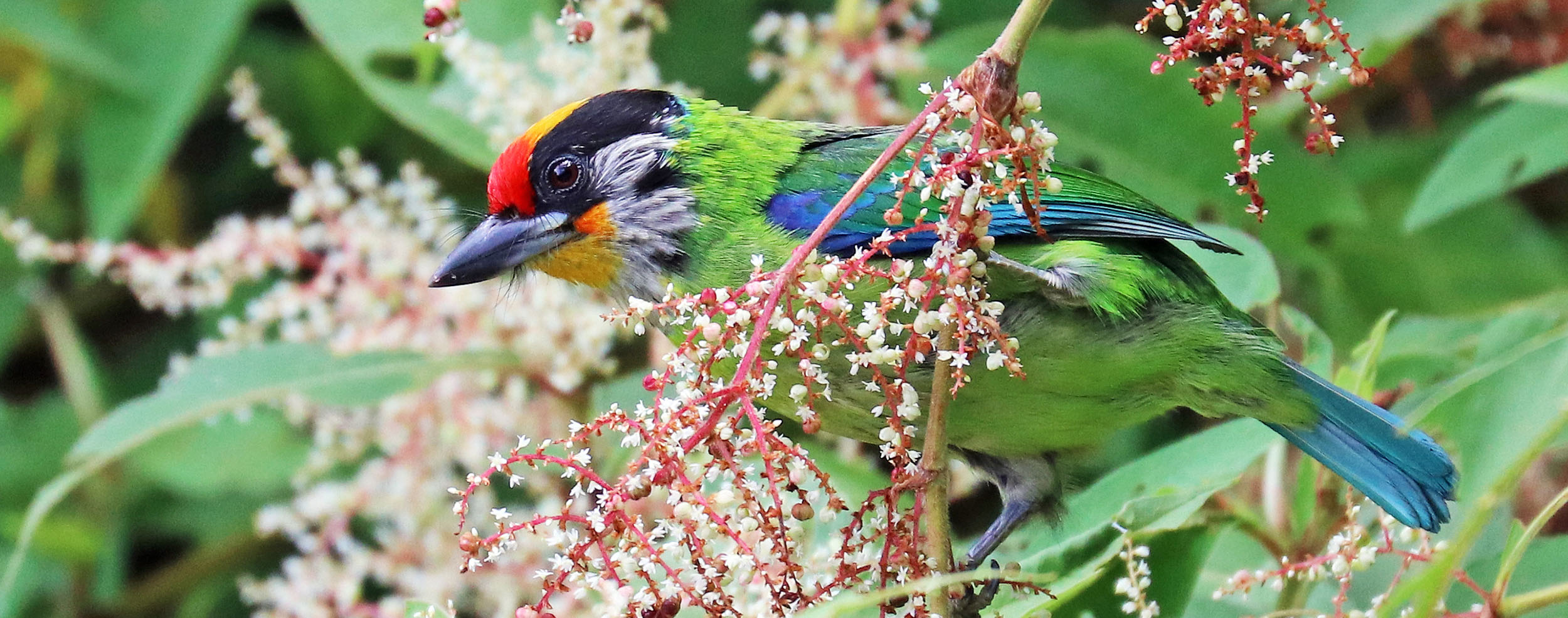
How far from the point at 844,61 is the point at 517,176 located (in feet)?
3.22

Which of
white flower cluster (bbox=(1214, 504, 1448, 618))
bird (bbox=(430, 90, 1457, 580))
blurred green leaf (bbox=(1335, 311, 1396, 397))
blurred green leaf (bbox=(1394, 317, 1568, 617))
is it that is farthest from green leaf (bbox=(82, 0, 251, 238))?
blurred green leaf (bbox=(1394, 317, 1568, 617))

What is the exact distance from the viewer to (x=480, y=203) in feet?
12.7

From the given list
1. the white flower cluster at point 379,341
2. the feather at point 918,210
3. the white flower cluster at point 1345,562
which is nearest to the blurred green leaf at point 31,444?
the white flower cluster at point 379,341

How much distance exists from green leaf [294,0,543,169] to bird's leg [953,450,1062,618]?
47.9 inches

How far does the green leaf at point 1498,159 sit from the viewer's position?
7.97 feet

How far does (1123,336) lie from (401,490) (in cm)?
154

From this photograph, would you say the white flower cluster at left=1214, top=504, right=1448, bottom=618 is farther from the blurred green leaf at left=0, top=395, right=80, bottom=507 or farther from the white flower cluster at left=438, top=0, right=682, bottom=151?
the blurred green leaf at left=0, top=395, right=80, bottom=507

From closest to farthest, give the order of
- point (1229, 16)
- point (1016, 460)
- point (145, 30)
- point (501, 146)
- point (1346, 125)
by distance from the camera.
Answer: point (1229, 16)
point (1016, 460)
point (501, 146)
point (145, 30)
point (1346, 125)

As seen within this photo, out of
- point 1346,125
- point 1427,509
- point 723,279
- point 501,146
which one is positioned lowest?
point 1427,509

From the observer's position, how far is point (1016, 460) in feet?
7.23

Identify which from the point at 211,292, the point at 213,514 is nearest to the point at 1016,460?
the point at 211,292

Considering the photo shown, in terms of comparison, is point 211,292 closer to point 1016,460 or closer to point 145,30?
point 145,30

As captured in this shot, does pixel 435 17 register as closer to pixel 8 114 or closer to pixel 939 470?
pixel 939 470

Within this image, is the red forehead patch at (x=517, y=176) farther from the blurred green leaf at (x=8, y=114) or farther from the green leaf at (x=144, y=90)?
the blurred green leaf at (x=8, y=114)
